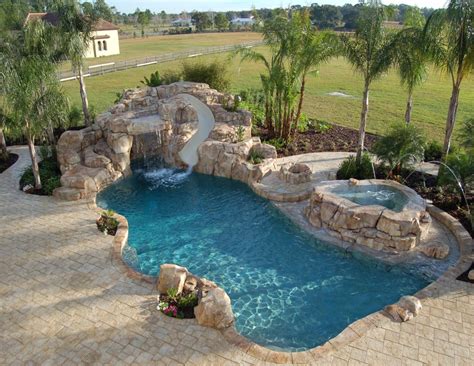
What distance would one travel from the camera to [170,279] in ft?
35.7

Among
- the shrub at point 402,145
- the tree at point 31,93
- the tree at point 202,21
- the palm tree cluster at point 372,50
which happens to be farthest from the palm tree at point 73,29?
the tree at point 202,21

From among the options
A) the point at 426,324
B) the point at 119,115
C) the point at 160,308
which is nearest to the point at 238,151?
the point at 119,115

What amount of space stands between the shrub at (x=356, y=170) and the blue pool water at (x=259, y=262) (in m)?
3.79

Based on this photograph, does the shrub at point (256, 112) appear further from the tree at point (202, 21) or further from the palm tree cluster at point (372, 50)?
the tree at point (202, 21)

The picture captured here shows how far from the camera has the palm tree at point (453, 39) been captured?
13938mm

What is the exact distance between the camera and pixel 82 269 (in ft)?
39.6

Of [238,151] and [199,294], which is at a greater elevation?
[238,151]

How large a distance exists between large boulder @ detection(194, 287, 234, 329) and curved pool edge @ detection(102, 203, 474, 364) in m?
0.20

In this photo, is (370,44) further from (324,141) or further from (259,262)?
(259,262)

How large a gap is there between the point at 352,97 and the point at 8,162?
86.0 feet

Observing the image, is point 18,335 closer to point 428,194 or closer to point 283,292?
point 283,292

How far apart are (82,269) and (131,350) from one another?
3933 millimetres

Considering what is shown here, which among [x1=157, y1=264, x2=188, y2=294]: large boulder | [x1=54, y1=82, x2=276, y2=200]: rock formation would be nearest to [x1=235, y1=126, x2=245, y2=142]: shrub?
[x1=54, y1=82, x2=276, y2=200]: rock formation

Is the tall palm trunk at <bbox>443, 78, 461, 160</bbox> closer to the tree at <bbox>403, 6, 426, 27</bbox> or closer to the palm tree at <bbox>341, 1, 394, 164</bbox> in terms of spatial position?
the palm tree at <bbox>341, 1, 394, 164</bbox>
